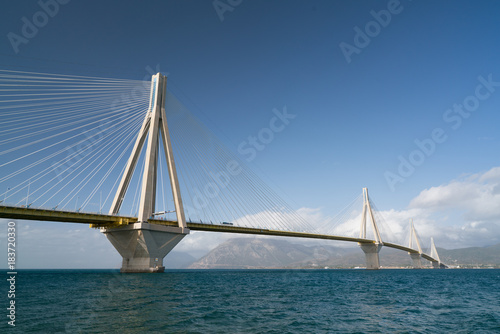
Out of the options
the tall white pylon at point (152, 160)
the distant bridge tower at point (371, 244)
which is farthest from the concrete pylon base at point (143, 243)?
the distant bridge tower at point (371, 244)

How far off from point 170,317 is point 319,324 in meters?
6.54

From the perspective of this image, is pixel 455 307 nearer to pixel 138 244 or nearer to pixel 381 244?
pixel 138 244

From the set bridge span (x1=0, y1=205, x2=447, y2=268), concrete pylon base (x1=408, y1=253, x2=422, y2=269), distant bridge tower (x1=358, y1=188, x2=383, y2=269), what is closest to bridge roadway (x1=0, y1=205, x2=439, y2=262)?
bridge span (x1=0, y1=205, x2=447, y2=268)

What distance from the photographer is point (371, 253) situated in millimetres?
100000

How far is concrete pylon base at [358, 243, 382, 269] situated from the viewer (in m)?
96.9

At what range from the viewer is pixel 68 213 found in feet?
135

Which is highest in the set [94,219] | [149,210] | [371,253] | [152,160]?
[152,160]

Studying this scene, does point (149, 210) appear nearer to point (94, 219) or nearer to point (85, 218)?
point (94, 219)

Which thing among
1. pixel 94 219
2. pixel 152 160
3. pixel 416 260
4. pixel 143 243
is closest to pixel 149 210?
pixel 143 243

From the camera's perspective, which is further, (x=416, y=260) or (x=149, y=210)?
(x=416, y=260)

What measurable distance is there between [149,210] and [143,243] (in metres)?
4.53

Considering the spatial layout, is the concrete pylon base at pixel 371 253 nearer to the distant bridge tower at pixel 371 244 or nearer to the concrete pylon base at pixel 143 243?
the distant bridge tower at pixel 371 244

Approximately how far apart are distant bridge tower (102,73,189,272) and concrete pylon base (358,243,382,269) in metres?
70.0

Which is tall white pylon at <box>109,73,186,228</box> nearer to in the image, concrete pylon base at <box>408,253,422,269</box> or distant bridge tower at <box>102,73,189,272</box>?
distant bridge tower at <box>102,73,189,272</box>
